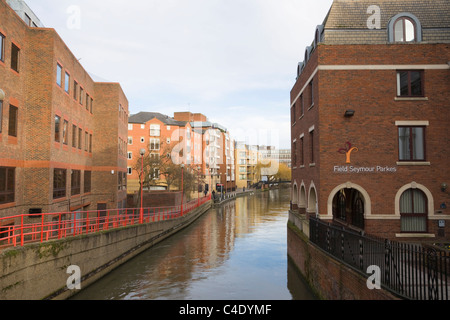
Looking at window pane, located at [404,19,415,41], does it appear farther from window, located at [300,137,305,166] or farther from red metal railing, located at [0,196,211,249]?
red metal railing, located at [0,196,211,249]

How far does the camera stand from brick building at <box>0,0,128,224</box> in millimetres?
16406

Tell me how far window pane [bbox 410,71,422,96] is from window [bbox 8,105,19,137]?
63.7 feet

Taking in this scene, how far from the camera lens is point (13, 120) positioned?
56.3ft

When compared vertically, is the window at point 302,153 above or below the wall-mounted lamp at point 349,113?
below

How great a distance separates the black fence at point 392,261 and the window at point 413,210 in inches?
147

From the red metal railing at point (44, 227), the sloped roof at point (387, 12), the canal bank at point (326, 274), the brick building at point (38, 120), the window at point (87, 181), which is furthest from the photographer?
the window at point (87, 181)

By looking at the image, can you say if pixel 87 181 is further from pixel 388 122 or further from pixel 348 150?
pixel 388 122

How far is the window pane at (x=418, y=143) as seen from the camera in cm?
1471

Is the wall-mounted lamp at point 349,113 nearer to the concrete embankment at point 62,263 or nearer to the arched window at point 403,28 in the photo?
the arched window at point 403,28

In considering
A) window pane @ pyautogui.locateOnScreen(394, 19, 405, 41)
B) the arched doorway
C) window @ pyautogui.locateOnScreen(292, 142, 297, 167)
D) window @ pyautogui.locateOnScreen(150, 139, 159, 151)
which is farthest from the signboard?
window @ pyautogui.locateOnScreen(150, 139, 159, 151)

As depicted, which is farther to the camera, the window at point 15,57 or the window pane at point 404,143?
the window at point 15,57

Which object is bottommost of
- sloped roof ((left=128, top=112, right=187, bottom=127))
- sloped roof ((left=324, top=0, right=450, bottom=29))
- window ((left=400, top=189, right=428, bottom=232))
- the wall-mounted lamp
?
window ((left=400, top=189, right=428, bottom=232))

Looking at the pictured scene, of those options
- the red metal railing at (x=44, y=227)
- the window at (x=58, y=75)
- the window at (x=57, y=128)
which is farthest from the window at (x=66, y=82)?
the red metal railing at (x=44, y=227)
